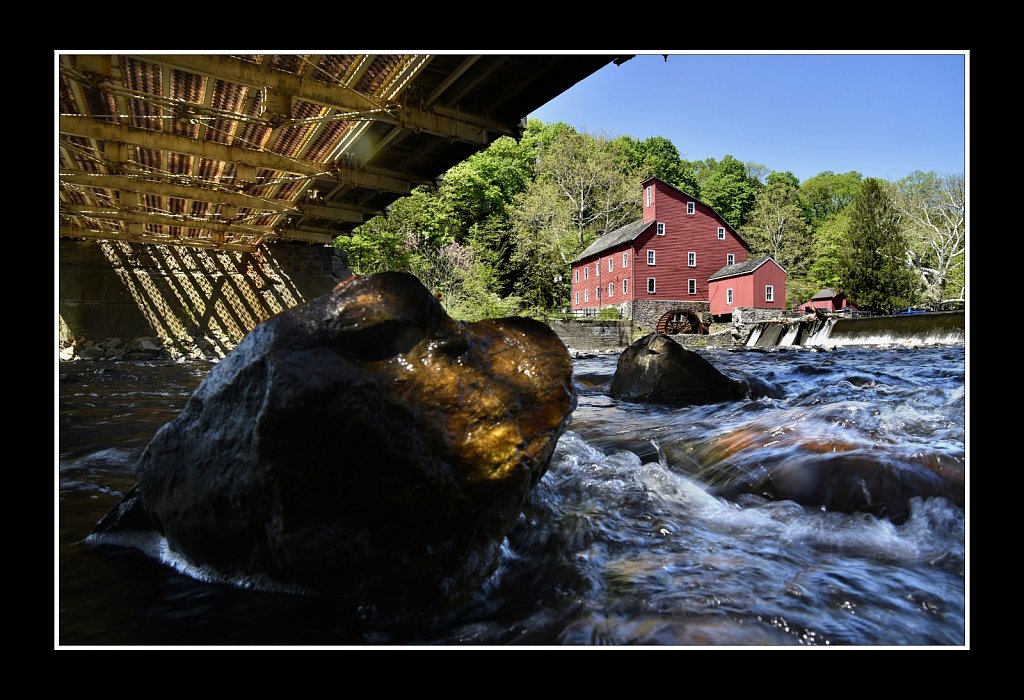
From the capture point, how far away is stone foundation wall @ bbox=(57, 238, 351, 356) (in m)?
22.1

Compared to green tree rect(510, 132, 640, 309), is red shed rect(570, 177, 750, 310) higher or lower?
lower

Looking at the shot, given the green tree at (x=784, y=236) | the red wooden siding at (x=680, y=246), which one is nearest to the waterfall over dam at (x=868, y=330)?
the red wooden siding at (x=680, y=246)

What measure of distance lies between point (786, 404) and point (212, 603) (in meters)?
7.13

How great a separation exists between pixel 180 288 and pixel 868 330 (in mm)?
28840

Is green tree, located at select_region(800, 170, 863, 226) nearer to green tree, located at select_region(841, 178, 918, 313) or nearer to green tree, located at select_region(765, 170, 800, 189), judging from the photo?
green tree, located at select_region(765, 170, 800, 189)

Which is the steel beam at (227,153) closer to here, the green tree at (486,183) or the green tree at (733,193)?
the green tree at (486,183)

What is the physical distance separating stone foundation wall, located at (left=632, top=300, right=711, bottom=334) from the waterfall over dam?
48.3 ft

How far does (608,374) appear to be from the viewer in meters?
12.6

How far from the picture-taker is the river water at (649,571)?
222 cm

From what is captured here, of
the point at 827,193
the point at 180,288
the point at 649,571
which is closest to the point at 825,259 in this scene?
the point at 827,193

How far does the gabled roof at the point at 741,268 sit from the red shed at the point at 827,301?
9409 millimetres

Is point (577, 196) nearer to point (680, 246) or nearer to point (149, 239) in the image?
point (680, 246)

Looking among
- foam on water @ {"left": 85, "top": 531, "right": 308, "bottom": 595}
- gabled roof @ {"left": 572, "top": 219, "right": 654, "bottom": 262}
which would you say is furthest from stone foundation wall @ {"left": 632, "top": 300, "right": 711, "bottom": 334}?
foam on water @ {"left": 85, "top": 531, "right": 308, "bottom": 595}

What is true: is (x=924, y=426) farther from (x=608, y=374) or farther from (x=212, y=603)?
(x=608, y=374)
